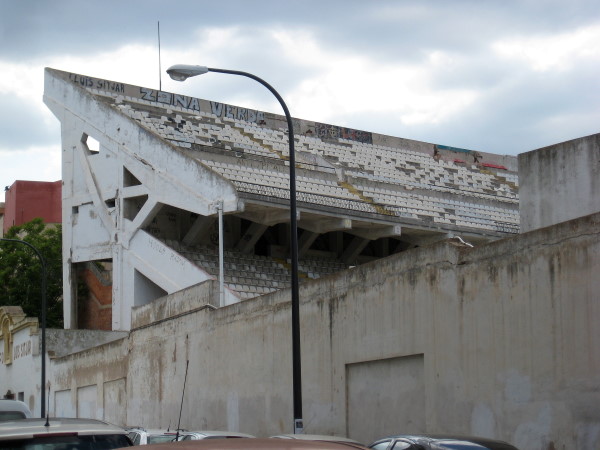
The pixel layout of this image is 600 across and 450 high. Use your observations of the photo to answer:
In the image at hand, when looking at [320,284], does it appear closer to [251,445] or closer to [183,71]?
[183,71]

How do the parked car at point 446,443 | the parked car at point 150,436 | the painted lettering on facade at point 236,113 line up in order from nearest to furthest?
the parked car at point 446,443, the parked car at point 150,436, the painted lettering on facade at point 236,113

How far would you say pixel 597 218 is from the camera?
1534 cm

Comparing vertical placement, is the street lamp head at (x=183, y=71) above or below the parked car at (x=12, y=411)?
above

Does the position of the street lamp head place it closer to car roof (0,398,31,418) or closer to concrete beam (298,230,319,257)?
car roof (0,398,31,418)

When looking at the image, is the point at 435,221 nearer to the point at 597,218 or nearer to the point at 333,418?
the point at 333,418

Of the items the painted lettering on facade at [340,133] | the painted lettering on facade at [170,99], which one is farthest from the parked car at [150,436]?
the painted lettering on facade at [340,133]

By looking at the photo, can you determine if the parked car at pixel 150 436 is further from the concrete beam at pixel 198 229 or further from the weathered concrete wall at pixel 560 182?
the concrete beam at pixel 198 229

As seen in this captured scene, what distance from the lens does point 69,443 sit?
336 inches

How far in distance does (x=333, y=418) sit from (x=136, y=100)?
88.9ft

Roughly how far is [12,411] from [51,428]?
323 inches

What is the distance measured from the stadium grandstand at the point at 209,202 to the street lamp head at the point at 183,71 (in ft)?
55.4

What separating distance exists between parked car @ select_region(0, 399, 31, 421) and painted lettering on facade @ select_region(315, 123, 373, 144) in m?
35.9

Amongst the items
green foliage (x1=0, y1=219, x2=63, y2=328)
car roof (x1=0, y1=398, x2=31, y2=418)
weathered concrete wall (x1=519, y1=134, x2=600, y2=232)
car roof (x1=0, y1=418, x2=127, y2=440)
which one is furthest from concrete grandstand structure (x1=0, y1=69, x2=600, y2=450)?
car roof (x1=0, y1=418, x2=127, y2=440)

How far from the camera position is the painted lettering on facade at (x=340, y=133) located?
5203 cm
